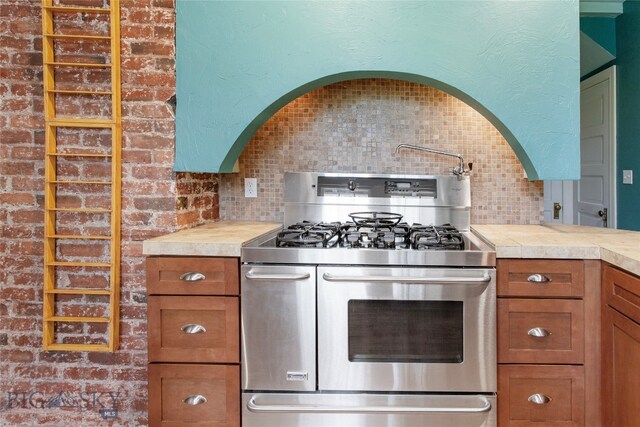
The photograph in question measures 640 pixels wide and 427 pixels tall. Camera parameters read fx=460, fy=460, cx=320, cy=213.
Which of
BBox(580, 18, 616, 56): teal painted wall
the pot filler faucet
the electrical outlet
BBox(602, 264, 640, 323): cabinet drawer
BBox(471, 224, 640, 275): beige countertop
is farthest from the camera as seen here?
BBox(580, 18, 616, 56): teal painted wall

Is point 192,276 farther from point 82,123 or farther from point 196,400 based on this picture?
point 82,123

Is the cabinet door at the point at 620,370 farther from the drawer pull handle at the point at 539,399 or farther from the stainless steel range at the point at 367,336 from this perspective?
the stainless steel range at the point at 367,336

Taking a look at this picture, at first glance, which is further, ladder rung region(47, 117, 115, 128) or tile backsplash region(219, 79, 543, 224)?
tile backsplash region(219, 79, 543, 224)

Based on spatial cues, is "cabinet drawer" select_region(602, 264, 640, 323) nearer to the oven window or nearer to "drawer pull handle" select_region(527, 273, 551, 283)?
"drawer pull handle" select_region(527, 273, 551, 283)

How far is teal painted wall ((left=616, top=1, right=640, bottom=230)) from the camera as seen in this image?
344cm

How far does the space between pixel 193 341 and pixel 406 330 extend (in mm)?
862

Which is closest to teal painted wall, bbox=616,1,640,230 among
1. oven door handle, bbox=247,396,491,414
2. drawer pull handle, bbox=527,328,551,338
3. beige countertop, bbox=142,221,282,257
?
drawer pull handle, bbox=527,328,551,338

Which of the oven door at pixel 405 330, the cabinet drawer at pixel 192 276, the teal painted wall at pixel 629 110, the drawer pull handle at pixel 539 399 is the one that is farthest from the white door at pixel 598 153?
the cabinet drawer at pixel 192 276

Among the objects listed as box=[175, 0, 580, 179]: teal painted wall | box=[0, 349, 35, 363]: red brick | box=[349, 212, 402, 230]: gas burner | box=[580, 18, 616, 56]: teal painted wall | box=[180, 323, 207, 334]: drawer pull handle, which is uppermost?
box=[580, 18, 616, 56]: teal painted wall

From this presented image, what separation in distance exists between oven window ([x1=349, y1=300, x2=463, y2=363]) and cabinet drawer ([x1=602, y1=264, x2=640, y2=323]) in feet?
1.78

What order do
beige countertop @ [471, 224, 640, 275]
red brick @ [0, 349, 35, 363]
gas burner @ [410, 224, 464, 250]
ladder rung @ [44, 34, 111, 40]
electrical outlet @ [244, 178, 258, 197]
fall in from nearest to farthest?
beige countertop @ [471, 224, 640, 275] < gas burner @ [410, 224, 464, 250] < ladder rung @ [44, 34, 111, 40] < red brick @ [0, 349, 35, 363] < electrical outlet @ [244, 178, 258, 197]

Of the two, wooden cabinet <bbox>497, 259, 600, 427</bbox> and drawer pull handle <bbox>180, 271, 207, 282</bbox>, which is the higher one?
drawer pull handle <bbox>180, 271, 207, 282</bbox>

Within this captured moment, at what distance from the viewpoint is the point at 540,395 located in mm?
1795

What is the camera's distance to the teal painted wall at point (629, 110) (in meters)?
3.44
